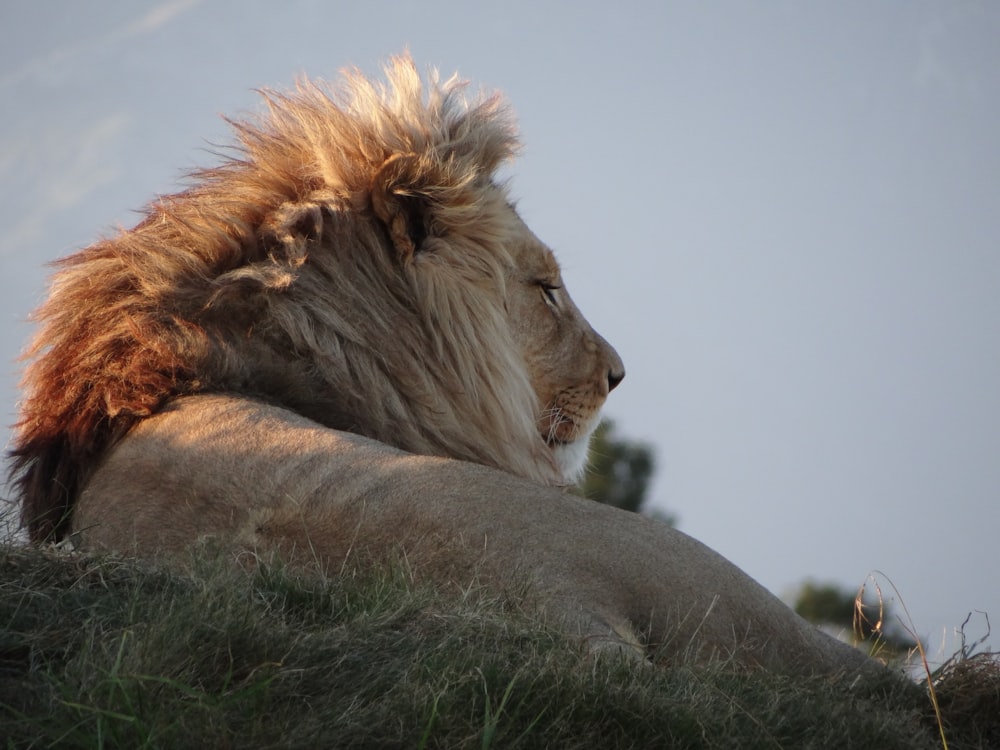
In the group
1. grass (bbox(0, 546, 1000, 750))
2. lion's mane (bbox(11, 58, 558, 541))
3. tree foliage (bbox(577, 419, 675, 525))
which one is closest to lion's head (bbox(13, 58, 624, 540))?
lion's mane (bbox(11, 58, 558, 541))

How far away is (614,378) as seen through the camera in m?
5.46

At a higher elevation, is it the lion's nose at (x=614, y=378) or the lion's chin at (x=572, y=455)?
the lion's nose at (x=614, y=378)

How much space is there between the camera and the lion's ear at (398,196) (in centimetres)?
461

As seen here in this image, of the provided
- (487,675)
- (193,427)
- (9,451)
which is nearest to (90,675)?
(487,675)

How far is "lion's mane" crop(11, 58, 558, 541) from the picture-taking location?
3.93 m

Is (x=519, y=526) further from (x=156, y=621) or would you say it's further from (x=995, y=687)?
(x=995, y=687)

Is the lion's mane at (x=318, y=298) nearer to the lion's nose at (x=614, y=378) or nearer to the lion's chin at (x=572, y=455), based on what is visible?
the lion's chin at (x=572, y=455)

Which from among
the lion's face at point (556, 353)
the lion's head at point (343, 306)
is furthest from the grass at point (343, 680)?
the lion's face at point (556, 353)

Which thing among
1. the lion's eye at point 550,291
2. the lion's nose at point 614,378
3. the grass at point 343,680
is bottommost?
the grass at point 343,680

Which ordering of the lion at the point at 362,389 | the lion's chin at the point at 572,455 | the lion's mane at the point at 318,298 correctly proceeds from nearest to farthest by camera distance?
the lion at the point at 362,389 < the lion's mane at the point at 318,298 < the lion's chin at the point at 572,455

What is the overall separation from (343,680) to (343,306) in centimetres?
210

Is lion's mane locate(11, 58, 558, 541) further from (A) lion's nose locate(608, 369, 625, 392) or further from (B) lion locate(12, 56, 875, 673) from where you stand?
(A) lion's nose locate(608, 369, 625, 392)

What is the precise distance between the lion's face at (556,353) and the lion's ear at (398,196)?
22.1 inches

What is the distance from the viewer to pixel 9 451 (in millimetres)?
4121
